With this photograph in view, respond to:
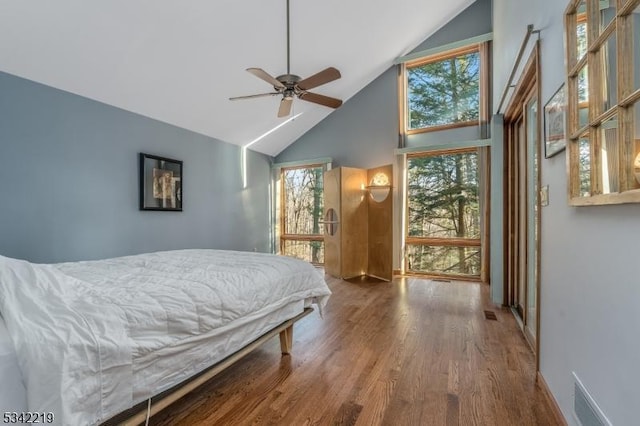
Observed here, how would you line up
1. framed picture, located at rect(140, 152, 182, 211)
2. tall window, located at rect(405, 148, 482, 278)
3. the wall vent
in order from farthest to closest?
tall window, located at rect(405, 148, 482, 278), framed picture, located at rect(140, 152, 182, 211), the wall vent

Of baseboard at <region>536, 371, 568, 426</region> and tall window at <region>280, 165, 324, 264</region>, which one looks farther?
tall window at <region>280, 165, 324, 264</region>

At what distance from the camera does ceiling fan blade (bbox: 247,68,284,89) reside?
240 cm

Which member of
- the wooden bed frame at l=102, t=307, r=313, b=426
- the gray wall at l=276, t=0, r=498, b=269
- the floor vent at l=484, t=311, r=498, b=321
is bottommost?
the floor vent at l=484, t=311, r=498, b=321

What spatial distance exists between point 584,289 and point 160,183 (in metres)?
4.32

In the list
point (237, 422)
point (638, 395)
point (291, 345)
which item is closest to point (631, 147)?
point (638, 395)

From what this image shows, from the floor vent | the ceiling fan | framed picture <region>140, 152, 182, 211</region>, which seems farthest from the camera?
framed picture <region>140, 152, 182, 211</region>

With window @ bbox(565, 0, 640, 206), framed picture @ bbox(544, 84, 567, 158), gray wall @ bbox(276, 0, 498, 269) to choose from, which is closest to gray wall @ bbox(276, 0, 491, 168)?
gray wall @ bbox(276, 0, 498, 269)

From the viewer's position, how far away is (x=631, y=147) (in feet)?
2.96

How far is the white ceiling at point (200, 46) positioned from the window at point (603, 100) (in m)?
2.85

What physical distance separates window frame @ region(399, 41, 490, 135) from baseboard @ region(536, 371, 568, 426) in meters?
3.92

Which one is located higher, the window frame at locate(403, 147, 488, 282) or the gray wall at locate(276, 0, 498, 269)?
the gray wall at locate(276, 0, 498, 269)

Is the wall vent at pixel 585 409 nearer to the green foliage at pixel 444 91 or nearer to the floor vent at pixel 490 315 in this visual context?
the floor vent at pixel 490 315

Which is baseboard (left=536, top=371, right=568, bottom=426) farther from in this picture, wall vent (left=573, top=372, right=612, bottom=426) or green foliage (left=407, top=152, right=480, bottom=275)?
green foliage (left=407, top=152, right=480, bottom=275)

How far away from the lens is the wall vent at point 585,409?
1.10 m
